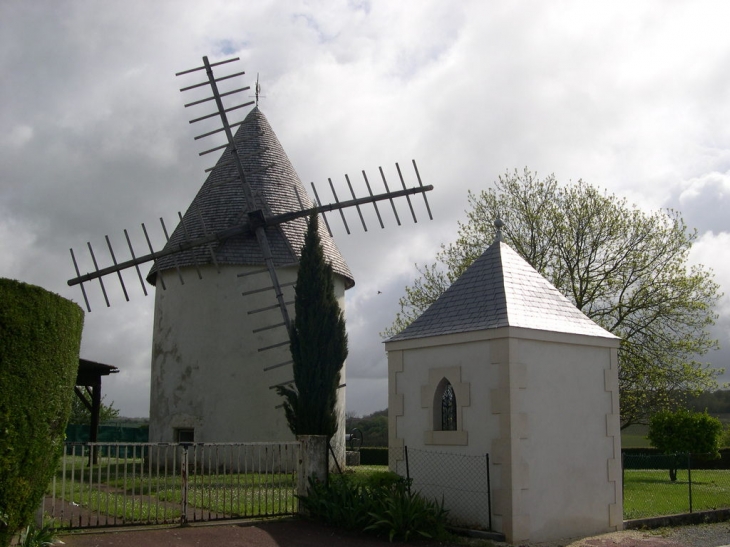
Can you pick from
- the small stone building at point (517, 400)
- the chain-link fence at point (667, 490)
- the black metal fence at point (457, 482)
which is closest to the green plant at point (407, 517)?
the black metal fence at point (457, 482)

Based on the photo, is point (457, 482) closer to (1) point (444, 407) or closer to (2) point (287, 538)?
(1) point (444, 407)

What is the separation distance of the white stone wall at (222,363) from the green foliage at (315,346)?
4.75m

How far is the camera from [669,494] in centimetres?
1803

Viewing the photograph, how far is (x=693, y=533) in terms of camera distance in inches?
506

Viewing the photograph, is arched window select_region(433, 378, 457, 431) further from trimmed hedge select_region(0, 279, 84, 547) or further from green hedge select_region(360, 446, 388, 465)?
green hedge select_region(360, 446, 388, 465)

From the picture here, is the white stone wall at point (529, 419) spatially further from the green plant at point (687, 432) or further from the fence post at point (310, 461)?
the green plant at point (687, 432)

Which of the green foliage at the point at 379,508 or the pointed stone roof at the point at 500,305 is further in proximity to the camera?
the pointed stone roof at the point at 500,305

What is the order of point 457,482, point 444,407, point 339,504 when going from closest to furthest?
1. point 339,504
2. point 457,482
3. point 444,407

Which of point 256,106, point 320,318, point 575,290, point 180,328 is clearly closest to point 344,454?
point 180,328

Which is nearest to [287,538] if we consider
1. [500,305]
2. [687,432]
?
[500,305]

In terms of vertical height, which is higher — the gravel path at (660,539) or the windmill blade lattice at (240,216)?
the windmill blade lattice at (240,216)

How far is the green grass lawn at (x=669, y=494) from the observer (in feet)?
48.4

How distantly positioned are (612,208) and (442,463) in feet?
49.1

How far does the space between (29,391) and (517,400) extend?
669 cm
